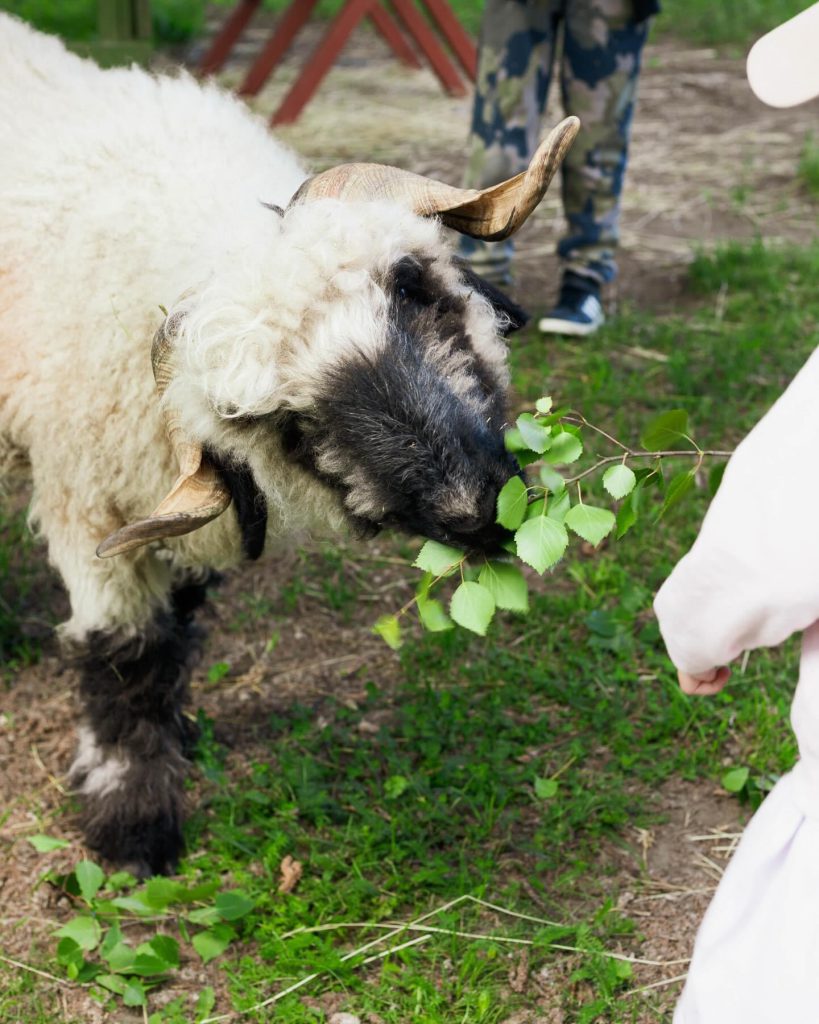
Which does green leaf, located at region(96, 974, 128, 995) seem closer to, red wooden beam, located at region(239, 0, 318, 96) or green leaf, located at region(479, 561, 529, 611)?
green leaf, located at region(479, 561, 529, 611)

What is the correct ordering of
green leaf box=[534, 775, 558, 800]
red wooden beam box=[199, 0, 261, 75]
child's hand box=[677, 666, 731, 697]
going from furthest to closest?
red wooden beam box=[199, 0, 261, 75] → green leaf box=[534, 775, 558, 800] → child's hand box=[677, 666, 731, 697]

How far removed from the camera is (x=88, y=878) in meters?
2.94

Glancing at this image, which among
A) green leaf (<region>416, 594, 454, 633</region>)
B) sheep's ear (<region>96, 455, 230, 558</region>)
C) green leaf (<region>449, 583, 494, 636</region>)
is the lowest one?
green leaf (<region>416, 594, 454, 633</region>)

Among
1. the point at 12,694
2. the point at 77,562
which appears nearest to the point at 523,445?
the point at 77,562

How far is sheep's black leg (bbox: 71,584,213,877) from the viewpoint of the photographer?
302 centimetres

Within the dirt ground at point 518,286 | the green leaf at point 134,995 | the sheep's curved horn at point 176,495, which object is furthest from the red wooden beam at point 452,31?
the green leaf at point 134,995

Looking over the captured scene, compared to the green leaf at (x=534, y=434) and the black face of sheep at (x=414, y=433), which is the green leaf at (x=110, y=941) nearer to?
the black face of sheep at (x=414, y=433)

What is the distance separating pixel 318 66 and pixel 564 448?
22.8 feet

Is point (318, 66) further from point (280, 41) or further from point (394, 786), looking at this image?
point (394, 786)

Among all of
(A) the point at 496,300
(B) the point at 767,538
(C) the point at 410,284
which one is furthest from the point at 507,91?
(B) the point at 767,538

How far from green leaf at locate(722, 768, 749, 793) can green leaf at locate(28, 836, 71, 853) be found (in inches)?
65.5

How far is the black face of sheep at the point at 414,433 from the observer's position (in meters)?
2.30

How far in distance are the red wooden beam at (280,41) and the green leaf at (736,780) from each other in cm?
711

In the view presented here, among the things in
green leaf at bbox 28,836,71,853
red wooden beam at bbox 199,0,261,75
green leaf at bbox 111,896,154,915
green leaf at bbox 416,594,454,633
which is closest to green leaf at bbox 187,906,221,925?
green leaf at bbox 111,896,154,915
